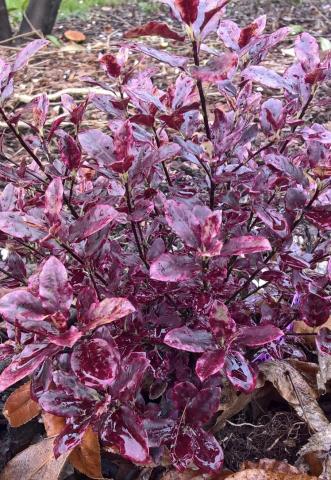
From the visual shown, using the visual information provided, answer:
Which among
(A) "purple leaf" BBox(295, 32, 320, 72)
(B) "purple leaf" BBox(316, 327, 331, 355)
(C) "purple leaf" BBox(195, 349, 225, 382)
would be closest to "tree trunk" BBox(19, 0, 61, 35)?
(A) "purple leaf" BBox(295, 32, 320, 72)

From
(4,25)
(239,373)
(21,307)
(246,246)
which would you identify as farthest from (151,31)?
(4,25)

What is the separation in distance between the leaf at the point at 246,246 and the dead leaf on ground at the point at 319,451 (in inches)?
22.4

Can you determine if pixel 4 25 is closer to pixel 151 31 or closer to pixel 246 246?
pixel 151 31

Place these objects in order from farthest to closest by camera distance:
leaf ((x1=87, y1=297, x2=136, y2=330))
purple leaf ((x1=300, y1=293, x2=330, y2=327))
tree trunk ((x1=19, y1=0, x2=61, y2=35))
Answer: tree trunk ((x1=19, y1=0, x2=61, y2=35)) → purple leaf ((x1=300, y1=293, x2=330, y2=327)) → leaf ((x1=87, y1=297, x2=136, y2=330))

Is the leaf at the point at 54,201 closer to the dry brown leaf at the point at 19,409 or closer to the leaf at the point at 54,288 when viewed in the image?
the leaf at the point at 54,288

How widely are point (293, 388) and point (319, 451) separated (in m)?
0.15

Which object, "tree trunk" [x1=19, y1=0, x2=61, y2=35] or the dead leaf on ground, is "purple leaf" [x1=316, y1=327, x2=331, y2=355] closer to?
the dead leaf on ground

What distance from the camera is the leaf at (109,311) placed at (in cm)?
92

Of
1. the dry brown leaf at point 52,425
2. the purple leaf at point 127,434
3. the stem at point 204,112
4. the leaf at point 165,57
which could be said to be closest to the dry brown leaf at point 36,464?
the dry brown leaf at point 52,425

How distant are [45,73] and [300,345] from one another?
9.25 ft

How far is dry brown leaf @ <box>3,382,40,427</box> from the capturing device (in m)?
1.39

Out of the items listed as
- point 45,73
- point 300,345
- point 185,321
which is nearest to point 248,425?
point 300,345

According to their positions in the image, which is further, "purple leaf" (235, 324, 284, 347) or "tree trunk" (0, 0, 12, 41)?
"tree trunk" (0, 0, 12, 41)

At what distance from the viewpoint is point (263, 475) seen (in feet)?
4.18
